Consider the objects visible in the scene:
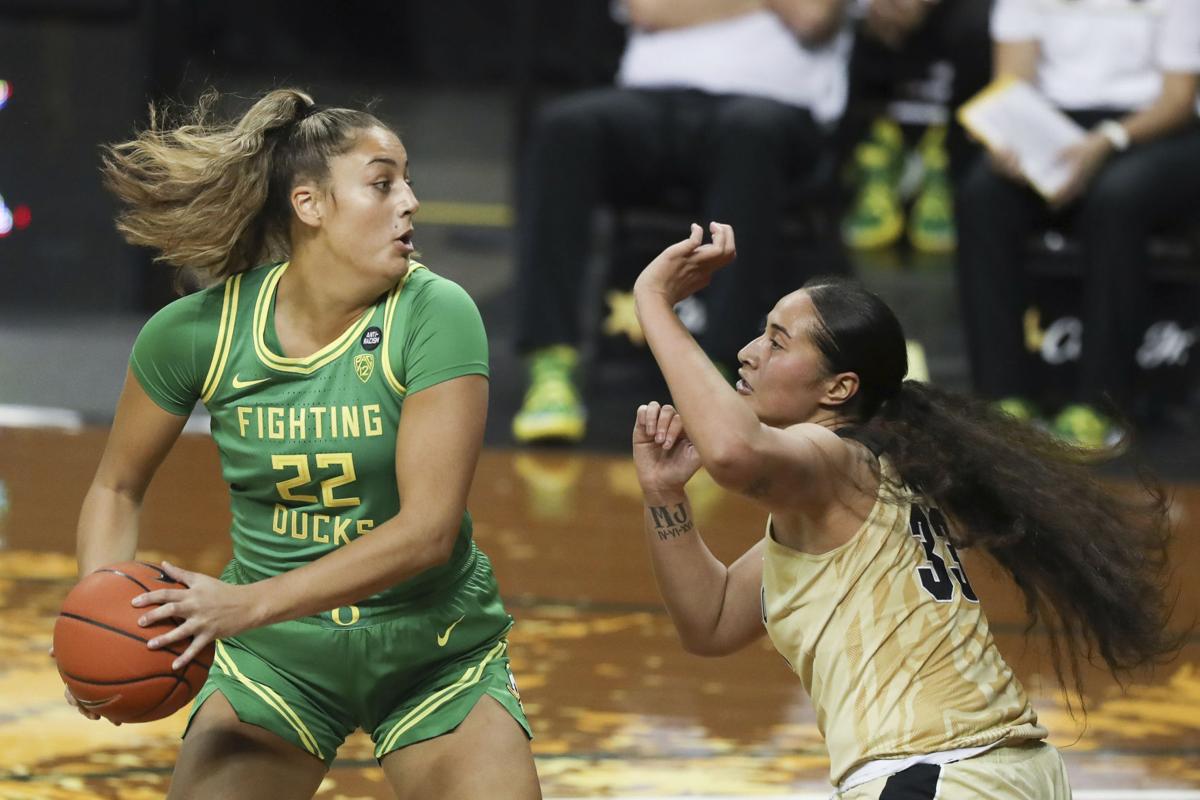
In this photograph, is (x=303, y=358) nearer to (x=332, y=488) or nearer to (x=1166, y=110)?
(x=332, y=488)

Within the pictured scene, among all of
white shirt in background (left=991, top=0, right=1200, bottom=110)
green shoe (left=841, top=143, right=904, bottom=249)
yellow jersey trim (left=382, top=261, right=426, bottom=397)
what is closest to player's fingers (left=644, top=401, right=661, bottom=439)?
yellow jersey trim (left=382, top=261, right=426, bottom=397)

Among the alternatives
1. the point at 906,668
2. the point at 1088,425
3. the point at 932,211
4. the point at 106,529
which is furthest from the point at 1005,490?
the point at 932,211

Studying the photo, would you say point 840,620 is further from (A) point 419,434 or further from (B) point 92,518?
(B) point 92,518

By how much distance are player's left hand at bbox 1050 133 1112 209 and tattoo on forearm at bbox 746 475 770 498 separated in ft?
13.0

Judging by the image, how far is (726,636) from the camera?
2.74 meters

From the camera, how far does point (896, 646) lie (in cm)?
241

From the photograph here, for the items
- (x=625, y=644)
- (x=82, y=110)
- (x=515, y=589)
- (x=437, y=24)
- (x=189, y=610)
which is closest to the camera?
(x=189, y=610)

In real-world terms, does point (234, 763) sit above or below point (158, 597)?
below

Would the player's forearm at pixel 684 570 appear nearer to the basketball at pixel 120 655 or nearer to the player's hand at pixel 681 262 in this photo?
the player's hand at pixel 681 262

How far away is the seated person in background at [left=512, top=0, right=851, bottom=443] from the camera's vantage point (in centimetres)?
603

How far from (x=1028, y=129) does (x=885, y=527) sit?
3883mm

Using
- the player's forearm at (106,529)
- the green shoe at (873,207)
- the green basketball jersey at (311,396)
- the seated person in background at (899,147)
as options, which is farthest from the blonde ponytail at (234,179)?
the green shoe at (873,207)

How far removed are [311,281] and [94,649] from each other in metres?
0.66

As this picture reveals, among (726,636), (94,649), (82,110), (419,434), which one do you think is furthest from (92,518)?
(82,110)
